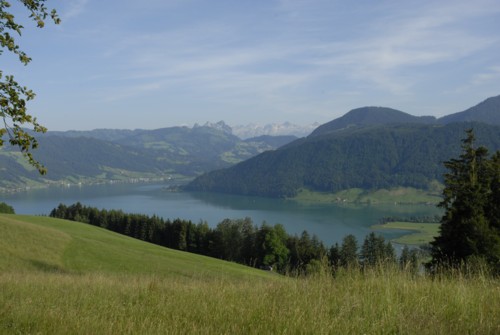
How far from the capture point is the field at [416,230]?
14273cm

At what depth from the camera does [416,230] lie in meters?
172

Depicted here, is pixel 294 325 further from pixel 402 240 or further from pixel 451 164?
pixel 402 240

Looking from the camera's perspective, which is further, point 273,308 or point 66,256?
point 66,256

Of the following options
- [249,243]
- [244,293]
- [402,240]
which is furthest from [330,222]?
[244,293]

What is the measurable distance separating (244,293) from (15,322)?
3359mm

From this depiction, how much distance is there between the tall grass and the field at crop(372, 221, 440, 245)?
14038 cm

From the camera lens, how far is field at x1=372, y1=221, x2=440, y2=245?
142725 mm

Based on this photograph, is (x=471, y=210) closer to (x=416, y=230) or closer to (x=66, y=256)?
(x=66, y=256)

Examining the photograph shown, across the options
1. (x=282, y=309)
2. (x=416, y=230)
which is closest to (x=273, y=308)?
(x=282, y=309)

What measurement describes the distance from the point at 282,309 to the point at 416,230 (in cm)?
18183

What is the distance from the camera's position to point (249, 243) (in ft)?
289

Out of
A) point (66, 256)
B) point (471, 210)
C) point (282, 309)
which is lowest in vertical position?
point (66, 256)

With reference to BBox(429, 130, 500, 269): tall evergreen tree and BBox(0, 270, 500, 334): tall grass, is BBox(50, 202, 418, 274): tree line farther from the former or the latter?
BBox(0, 270, 500, 334): tall grass

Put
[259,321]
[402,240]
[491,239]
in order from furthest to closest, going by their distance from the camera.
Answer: [402,240] < [491,239] < [259,321]
